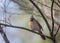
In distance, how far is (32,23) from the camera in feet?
3.56

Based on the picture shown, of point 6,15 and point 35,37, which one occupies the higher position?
point 6,15

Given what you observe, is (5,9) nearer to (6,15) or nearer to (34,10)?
(6,15)

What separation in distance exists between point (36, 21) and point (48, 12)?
0.11 m

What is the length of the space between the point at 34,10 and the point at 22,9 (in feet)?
0.30

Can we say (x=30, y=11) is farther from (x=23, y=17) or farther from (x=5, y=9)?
(x=5, y=9)

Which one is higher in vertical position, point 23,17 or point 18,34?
point 23,17

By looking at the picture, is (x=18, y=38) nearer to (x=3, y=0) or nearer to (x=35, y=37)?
(x=35, y=37)

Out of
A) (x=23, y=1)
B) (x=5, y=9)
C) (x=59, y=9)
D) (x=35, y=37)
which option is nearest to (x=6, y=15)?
(x=5, y=9)

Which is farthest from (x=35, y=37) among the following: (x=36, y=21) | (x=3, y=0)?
(x=3, y=0)

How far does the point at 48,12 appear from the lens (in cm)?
114

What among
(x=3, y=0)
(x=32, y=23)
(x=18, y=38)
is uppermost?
(x=3, y=0)

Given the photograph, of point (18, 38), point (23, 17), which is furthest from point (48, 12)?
point (18, 38)

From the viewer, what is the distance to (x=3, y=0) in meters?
1.17

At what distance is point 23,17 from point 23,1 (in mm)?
118
